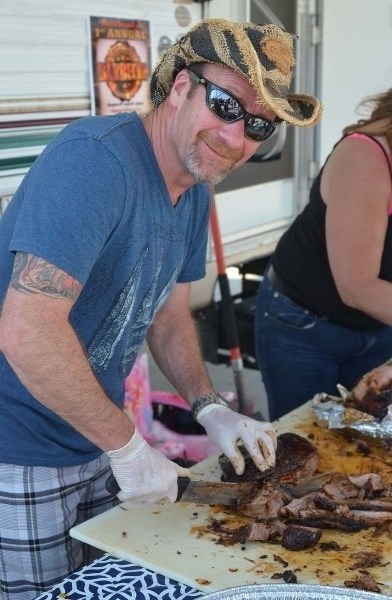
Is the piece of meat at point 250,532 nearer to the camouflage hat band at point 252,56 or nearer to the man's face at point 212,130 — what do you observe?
the man's face at point 212,130

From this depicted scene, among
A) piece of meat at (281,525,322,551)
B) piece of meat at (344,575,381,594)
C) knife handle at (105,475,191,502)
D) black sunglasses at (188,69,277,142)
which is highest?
black sunglasses at (188,69,277,142)

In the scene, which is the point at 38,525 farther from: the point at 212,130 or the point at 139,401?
the point at 139,401

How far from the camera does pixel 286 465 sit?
2100 millimetres

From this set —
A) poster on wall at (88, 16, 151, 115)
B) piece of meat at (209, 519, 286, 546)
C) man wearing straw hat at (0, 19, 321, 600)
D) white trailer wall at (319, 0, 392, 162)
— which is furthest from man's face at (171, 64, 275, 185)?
white trailer wall at (319, 0, 392, 162)

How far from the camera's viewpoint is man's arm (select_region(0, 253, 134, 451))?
1608 millimetres

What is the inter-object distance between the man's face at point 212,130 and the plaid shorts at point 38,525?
0.93 meters

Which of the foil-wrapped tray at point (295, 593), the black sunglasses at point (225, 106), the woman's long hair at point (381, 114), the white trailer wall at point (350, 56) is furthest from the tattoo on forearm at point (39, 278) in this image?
the white trailer wall at point (350, 56)

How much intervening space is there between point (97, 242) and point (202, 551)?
78 cm

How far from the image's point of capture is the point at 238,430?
2156 millimetres

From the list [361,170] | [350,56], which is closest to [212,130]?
[361,170]

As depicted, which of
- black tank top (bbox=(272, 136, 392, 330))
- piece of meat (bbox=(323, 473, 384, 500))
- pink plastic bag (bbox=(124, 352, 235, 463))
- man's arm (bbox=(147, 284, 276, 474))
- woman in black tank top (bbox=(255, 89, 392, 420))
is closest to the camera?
piece of meat (bbox=(323, 473, 384, 500))

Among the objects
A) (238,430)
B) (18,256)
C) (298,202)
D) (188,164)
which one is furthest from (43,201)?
(298,202)

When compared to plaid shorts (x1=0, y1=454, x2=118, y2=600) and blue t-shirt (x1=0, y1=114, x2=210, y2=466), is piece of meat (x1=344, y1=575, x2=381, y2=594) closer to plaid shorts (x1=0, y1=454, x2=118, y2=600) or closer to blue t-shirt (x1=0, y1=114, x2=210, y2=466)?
blue t-shirt (x1=0, y1=114, x2=210, y2=466)

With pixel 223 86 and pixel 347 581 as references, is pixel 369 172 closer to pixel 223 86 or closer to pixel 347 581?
pixel 223 86
